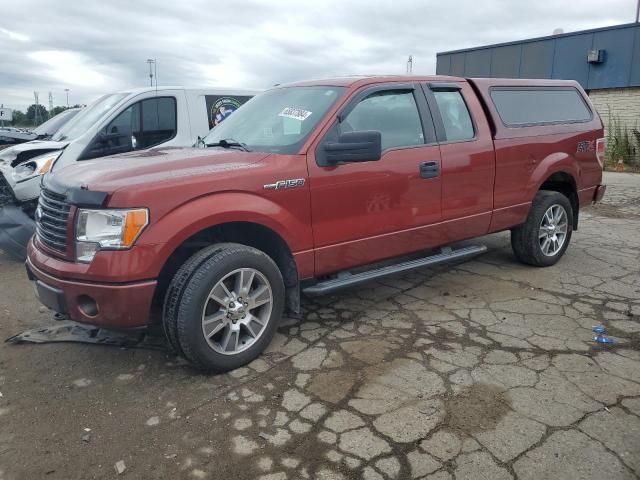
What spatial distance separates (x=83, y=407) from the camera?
305 cm

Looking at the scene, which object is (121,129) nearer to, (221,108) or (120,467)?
(221,108)

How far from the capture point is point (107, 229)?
3029mm

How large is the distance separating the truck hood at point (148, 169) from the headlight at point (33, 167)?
255 cm

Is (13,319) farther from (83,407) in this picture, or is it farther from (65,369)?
(83,407)

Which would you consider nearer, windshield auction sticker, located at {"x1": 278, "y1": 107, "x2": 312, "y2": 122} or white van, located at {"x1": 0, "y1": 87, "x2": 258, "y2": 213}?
windshield auction sticker, located at {"x1": 278, "y1": 107, "x2": 312, "y2": 122}

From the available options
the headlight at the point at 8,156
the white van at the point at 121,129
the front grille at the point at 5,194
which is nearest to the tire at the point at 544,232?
the white van at the point at 121,129

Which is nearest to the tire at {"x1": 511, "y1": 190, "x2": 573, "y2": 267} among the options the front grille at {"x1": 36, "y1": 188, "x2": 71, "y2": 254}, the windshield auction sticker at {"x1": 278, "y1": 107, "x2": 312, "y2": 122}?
the windshield auction sticker at {"x1": 278, "y1": 107, "x2": 312, "y2": 122}

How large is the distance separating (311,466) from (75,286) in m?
1.68

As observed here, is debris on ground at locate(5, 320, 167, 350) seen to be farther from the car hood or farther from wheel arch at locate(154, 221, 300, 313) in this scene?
the car hood

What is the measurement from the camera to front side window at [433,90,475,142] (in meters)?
4.47

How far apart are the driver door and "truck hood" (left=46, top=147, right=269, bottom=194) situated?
55cm

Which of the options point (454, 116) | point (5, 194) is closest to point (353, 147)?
point (454, 116)

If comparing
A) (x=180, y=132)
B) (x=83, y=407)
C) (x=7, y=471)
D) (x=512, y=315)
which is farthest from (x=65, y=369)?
(x=180, y=132)

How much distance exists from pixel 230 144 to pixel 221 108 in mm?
3629
